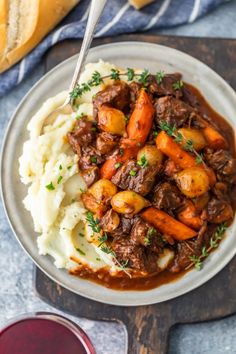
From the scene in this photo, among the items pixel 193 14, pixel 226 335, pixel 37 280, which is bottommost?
pixel 226 335

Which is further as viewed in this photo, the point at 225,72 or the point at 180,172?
the point at 225,72

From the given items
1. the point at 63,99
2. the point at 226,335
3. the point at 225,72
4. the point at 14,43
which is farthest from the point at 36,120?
the point at 226,335

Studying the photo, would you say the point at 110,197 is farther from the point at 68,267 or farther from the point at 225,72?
the point at 225,72

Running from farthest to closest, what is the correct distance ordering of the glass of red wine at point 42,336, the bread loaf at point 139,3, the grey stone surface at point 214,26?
1. the grey stone surface at point 214,26
2. the bread loaf at point 139,3
3. the glass of red wine at point 42,336

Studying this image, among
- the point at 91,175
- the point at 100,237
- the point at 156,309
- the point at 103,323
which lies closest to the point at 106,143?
the point at 91,175

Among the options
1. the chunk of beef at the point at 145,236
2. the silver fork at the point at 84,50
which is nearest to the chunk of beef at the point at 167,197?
the chunk of beef at the point at 145,236

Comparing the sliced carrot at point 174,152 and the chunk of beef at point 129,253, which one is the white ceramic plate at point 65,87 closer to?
the chunk of beef at point 129,253

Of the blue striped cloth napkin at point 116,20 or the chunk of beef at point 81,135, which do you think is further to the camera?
the blue striped cloth napkin at point 116,20
